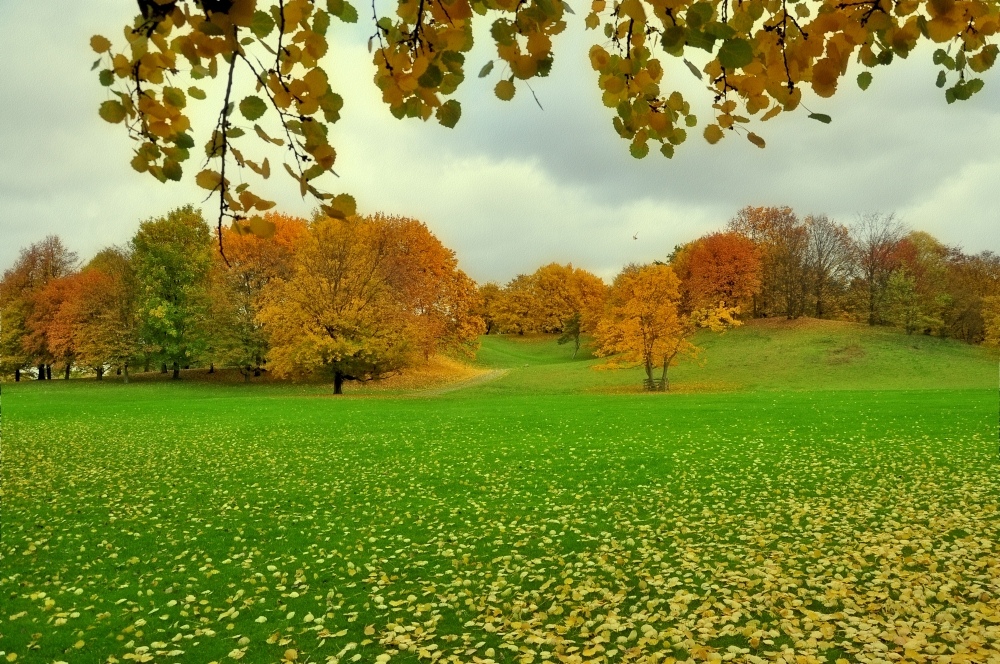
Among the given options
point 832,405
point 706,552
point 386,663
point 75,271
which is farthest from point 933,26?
point 75,271

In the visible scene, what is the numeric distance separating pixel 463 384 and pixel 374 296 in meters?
12.4

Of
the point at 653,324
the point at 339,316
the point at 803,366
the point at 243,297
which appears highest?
the point at 243,297

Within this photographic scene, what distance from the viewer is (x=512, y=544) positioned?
27.8 feet

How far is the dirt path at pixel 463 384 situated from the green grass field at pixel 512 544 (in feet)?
66.8

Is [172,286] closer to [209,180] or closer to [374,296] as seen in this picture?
[374,296]

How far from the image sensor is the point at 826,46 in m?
2.88

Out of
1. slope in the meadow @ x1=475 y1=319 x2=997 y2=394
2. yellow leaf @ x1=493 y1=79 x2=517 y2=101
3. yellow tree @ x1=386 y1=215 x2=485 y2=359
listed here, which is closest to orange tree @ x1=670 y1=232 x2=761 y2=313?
slope in the meadow @ x1=475 y1=319 x2=997 y2=394

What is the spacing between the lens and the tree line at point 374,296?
37.2 metres

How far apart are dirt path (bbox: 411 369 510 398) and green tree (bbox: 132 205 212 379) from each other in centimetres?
1969

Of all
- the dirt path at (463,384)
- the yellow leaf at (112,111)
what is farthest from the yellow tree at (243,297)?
the yellow leaf at (112,111)

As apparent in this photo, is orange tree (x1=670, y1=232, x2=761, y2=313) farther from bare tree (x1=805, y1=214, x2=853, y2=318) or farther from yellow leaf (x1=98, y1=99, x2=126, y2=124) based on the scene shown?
yellow leaf (x1=98, y1=99, x2=126, y2=124)

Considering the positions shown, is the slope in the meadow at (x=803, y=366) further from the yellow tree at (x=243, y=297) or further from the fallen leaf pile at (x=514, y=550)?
the fallen leaf pile at (x=514, y=550)

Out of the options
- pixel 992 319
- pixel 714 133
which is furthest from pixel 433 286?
pixel 714 133

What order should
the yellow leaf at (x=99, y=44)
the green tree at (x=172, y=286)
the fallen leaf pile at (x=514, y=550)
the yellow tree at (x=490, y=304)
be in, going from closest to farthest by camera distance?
1. the yellow leaf at (x=99, y=44)
2. the fallen leaf pile at (x=514, y=550)
3. the green tree at (x=172, y=286)
4. the yellow tree at (x=490, y=304)
